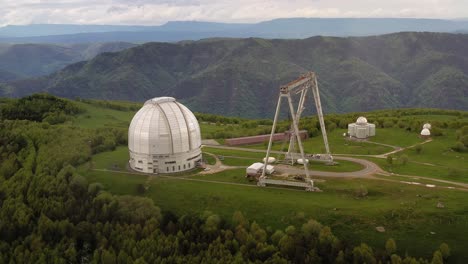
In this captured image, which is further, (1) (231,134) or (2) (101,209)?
(1) (231,134)

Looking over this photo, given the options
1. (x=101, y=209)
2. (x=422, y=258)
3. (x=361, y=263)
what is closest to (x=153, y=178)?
(x=101, y=209)

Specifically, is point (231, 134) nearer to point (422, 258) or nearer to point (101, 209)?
point (101, 209)

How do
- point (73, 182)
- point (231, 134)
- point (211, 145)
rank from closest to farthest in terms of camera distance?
point (73, 182), point (211, 145), point (231, 134)

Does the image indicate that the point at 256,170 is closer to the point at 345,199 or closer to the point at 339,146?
the point at 345,199

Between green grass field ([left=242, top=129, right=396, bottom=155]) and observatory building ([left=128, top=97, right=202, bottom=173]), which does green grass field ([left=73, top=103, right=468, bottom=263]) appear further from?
observatory building ([left=128, top=97, right=202, bottom=173])

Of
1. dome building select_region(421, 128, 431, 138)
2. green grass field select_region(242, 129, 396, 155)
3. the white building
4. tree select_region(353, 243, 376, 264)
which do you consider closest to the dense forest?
tree select_region(353, 243, 376, 264)

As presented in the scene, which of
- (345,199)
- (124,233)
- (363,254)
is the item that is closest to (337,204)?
(345,199)
